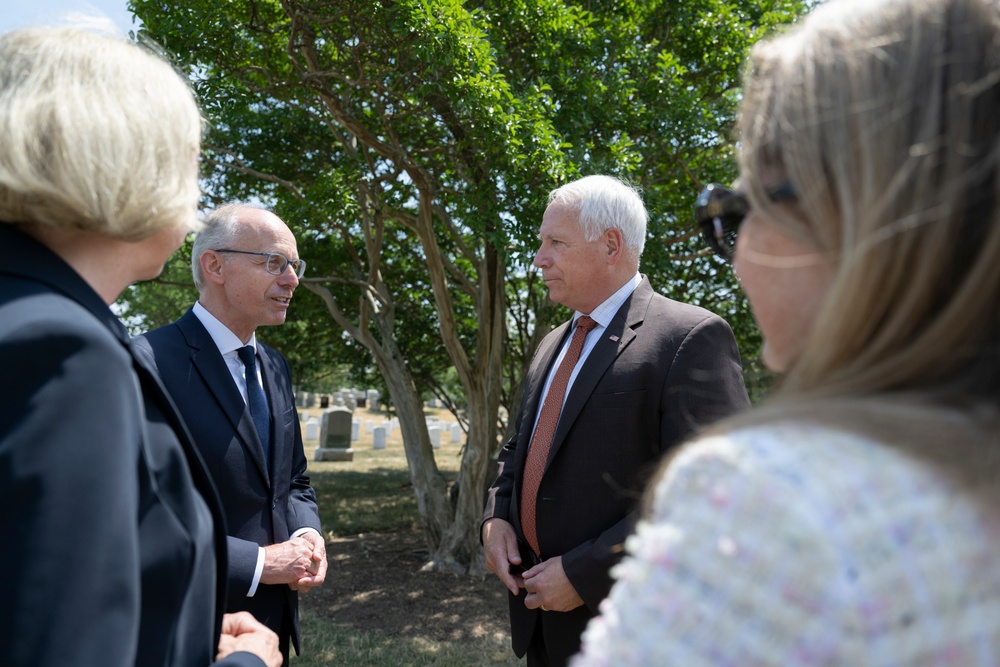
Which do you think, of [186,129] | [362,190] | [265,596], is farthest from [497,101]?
[186,129]

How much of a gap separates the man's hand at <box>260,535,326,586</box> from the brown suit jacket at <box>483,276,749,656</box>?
922mm

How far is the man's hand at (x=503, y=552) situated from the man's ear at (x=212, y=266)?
163 centimetres

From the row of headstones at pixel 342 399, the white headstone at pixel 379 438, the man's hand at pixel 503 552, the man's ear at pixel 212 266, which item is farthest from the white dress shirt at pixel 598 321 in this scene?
the row of headstones at pixel 342 399

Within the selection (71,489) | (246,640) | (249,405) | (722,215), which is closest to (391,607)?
(249,405)

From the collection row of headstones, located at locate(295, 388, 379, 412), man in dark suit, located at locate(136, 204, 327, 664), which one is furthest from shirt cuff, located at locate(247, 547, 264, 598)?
row of headstones, located at locate(295, 388, 379, 412)

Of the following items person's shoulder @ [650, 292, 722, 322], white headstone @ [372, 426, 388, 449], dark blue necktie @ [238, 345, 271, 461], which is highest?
person's shoulder @ [650, 292, 722, 322]

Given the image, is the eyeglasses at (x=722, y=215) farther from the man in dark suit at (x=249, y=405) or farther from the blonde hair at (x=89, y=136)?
the man in dark suit at (x=249, y=405)

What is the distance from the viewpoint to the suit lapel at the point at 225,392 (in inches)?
115

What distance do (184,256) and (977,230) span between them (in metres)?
9.14

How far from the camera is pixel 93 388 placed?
1202 millimetres

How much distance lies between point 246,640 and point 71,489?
0.66 meters

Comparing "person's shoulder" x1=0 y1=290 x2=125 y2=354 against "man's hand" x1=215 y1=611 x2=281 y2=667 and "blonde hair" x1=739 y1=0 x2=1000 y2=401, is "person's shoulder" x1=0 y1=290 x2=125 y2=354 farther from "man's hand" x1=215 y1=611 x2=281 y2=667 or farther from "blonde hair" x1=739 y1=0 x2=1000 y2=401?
"blonde hair" x1=739 y1=0 x2=1000 y2=401

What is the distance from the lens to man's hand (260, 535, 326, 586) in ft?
9.32

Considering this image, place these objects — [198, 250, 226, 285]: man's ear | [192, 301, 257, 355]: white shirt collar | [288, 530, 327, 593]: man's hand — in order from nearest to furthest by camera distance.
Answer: [288, 530, 327, 593]: man's hand < [192, 301, 257, 355]: white shirt collar < [198, 250, 226, 285]: man's ear
